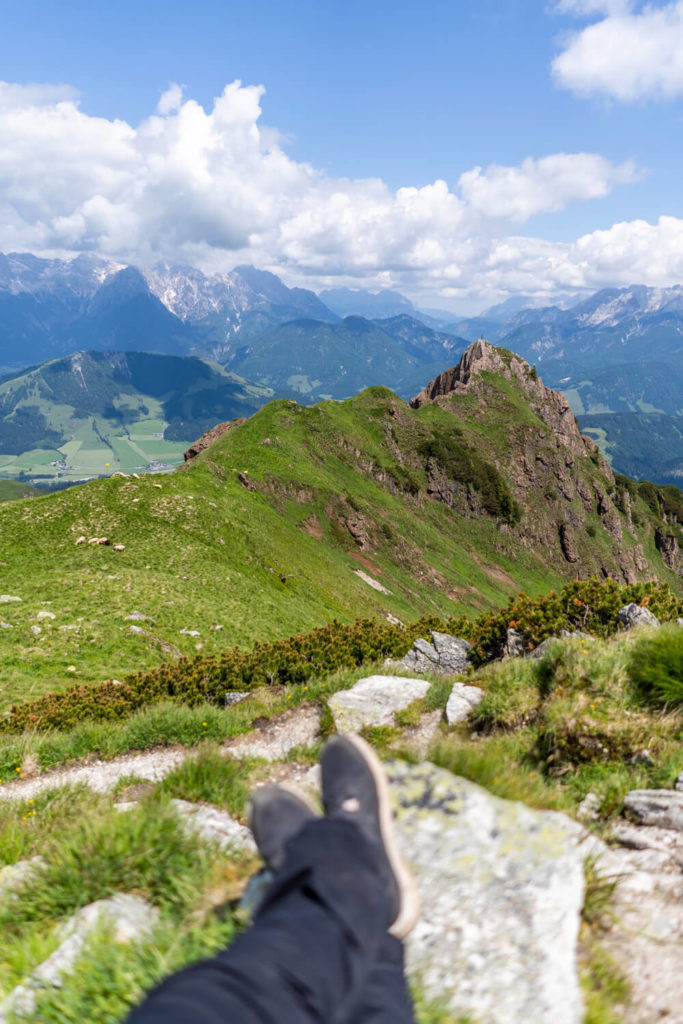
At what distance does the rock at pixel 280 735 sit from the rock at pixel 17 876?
500cm

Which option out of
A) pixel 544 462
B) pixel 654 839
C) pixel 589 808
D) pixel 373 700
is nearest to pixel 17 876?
pixel 589 808

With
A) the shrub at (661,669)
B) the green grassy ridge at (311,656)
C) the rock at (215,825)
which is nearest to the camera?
the rock at (215,825)

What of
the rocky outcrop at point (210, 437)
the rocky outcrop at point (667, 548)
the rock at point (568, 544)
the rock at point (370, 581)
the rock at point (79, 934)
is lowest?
the rocky outcrop at point (667, 548)

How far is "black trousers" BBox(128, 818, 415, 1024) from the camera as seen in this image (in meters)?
2.10

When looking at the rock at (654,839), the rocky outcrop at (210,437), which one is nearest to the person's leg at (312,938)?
the rock at (654,839)

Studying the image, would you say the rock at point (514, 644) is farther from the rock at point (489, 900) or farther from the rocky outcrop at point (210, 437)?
the rocky outcrop at point (210, 437)

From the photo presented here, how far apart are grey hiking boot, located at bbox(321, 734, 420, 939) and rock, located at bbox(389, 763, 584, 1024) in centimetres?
44

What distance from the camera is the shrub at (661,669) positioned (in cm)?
668

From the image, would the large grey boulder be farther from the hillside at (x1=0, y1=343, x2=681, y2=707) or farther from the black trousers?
the hillside at (x1=0, y1=343, x2=681, y2=707)

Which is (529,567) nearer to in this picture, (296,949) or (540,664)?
(540,664)

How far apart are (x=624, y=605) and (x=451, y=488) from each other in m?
88.2

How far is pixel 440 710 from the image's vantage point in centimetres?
967

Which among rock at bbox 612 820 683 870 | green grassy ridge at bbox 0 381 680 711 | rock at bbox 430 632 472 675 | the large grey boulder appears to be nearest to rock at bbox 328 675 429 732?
the large grey boulder

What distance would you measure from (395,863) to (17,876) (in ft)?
11.4
